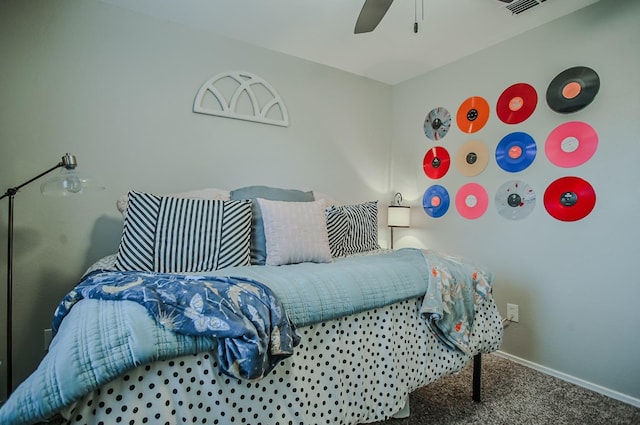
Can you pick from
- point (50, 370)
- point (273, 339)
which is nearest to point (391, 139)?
point (273, 339)

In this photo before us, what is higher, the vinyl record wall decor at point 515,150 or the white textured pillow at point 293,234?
the vinyl record wall decor at point 515,150

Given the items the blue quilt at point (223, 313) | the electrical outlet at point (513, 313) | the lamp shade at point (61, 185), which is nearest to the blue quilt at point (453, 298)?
the blue quilt at point (223, 313)

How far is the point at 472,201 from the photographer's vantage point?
263 cm

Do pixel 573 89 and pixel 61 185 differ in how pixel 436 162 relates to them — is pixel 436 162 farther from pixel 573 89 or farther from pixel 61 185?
pixel 61 185

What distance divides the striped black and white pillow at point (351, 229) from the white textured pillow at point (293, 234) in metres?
0.27

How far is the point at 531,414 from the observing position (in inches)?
64.8

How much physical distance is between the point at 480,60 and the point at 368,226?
1628 millimetres

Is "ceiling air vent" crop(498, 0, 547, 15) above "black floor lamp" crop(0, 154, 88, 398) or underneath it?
above

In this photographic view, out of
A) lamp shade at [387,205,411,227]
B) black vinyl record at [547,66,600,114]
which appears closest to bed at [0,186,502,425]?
lamp shade at [387,205,411,227]

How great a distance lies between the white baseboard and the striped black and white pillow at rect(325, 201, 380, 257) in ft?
4.16

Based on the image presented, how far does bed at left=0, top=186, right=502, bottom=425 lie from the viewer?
0.74 m

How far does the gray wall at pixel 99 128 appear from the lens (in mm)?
1816

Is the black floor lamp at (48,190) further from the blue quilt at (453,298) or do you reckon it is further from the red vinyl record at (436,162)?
the red vinyl record at (436,162)

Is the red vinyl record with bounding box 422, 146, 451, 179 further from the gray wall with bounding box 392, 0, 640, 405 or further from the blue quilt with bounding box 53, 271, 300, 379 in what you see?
the blue quilt with bounding box 53, 271, 300, 379
